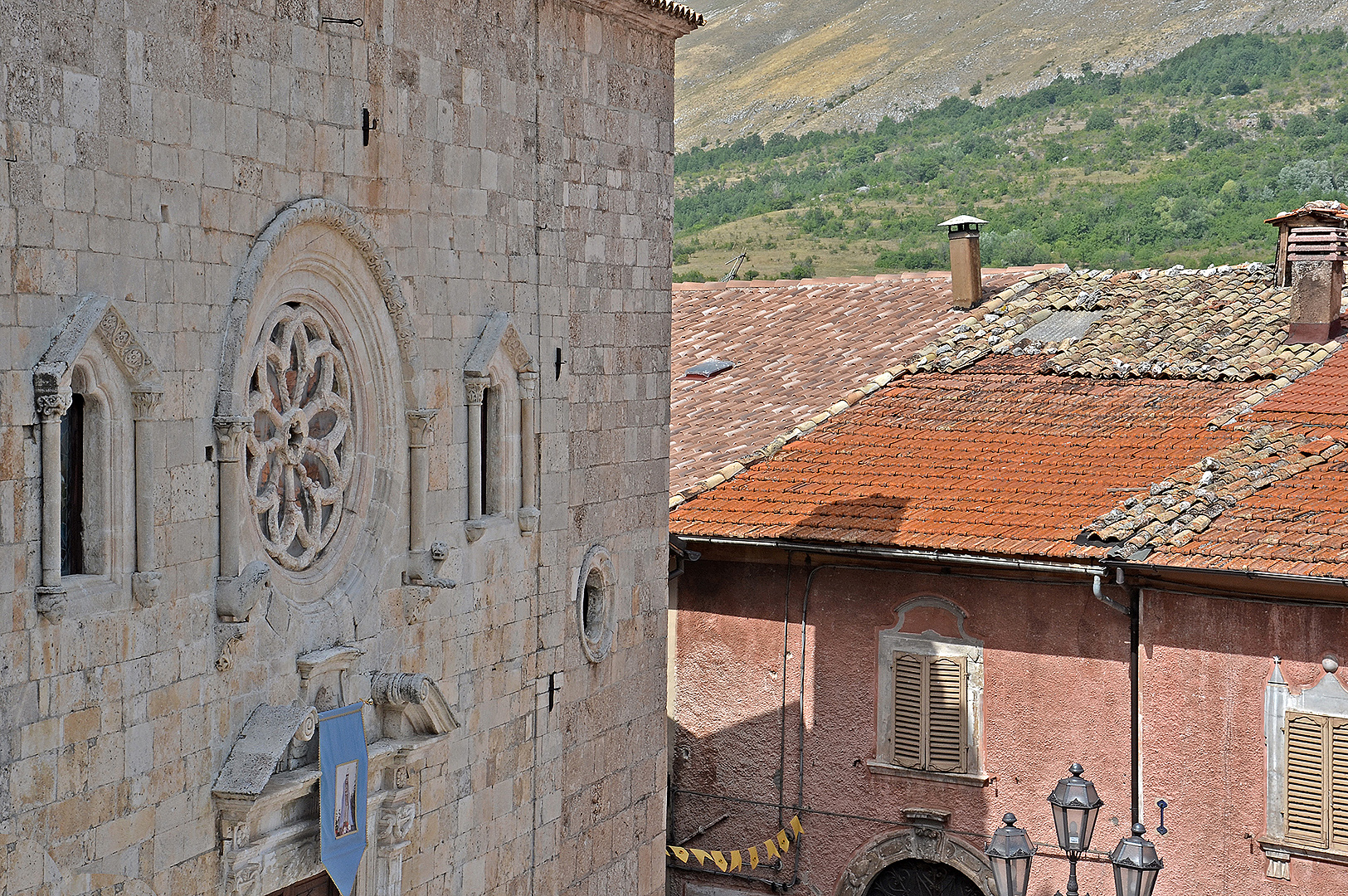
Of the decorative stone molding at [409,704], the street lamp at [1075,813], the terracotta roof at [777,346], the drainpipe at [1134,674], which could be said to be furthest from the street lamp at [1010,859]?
the terracotta roof at [777,346]

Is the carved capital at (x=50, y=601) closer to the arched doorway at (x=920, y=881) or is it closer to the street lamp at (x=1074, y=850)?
the street lamp at (x=1074, y=850)

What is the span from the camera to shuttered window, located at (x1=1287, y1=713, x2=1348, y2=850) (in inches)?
508

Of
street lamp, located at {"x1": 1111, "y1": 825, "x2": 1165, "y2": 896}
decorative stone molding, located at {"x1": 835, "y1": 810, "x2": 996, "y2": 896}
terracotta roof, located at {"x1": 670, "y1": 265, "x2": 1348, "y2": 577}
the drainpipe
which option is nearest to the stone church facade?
decorative stone molding, located at {"x1": 835, "y1": 810, "x2": 996, "y2": 896}

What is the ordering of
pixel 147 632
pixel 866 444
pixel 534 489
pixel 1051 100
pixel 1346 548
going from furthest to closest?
1. pixel 1051 100
2. pixel 866 444
3. pixel 1346 548
4. pixel 534 489
5. pixel 147 632

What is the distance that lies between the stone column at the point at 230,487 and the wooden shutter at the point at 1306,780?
8.74m

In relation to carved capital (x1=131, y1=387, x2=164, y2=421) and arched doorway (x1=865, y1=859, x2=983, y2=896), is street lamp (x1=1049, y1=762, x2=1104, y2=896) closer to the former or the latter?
arched doorway (x1=865, y1=859, x2=983, y2=896)

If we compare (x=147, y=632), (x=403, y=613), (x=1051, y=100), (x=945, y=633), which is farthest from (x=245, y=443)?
(x=1051, y=100)

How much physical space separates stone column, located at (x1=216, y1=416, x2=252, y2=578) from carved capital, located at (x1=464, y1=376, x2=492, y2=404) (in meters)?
2.21

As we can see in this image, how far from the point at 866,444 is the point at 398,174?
8.16 meters

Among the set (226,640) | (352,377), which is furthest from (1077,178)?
(226,640)

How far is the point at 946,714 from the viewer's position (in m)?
14.7

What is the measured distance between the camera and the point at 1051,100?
6019 cm

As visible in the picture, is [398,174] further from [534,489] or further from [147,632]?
[147,632]

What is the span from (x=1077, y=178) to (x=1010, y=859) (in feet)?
138
